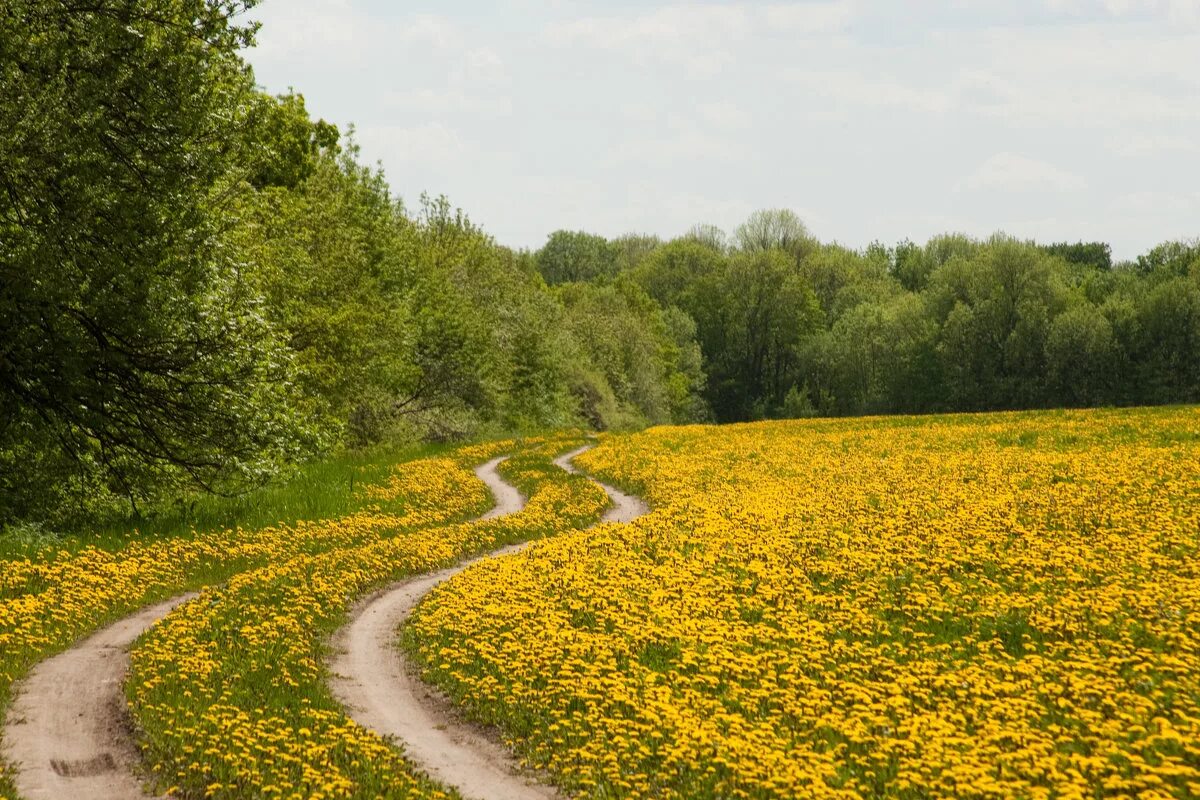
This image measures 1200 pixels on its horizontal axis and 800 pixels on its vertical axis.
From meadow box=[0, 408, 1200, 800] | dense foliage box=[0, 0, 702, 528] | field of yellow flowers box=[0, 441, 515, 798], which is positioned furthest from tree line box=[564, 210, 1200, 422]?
dense foliage box=[0, 0, 702, 528]

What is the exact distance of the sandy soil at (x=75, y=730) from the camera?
33.9ft

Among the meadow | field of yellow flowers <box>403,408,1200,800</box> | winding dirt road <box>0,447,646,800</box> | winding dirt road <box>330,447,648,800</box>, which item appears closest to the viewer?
field of yellow flowers <box>403,408,1200,800</box>

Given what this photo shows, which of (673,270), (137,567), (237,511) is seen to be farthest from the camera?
(673,270)

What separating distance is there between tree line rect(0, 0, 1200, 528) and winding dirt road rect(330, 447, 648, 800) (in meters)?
5.92

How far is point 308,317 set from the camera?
3781 cm

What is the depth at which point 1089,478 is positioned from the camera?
86.6 feet

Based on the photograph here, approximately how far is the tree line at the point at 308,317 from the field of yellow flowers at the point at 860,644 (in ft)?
26.2

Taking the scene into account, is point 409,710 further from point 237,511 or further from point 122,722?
point 237,511

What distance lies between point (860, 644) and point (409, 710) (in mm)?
6466

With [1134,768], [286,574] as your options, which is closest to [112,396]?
[286,574]

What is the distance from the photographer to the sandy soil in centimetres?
1034

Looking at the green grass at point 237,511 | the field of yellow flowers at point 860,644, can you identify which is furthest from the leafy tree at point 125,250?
the field of yellow flowers at point 860,644

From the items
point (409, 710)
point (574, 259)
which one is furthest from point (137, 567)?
point (574, 259)

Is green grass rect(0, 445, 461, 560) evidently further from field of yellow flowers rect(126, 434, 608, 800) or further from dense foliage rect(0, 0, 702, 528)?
field of yellow flowers rect(126, 434, 608, 800)
